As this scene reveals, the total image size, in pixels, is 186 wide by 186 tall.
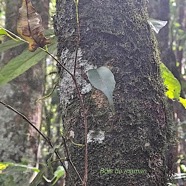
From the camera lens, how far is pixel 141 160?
0.75 metres

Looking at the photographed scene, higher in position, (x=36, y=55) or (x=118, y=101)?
(x=36, y=55)

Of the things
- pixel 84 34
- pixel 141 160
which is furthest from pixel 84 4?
pixel 141 160

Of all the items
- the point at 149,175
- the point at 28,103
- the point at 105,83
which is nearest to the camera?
the point at 105,83

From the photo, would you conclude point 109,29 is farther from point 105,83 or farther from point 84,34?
point 105,83

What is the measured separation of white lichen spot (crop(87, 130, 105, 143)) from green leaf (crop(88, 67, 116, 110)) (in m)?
0.17

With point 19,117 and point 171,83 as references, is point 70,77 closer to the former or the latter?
point 171,83

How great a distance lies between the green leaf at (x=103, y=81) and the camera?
24.5 inches

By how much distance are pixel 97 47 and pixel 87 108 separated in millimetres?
147

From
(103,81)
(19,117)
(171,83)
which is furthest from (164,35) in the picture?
(103,81)

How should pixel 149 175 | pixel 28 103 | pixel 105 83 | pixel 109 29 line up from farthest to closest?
pixel 28 103 → pixel 109 29 → pixel 149 175 → pixel 105 83

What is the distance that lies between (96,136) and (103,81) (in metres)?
0.18

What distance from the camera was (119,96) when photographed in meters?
0.80

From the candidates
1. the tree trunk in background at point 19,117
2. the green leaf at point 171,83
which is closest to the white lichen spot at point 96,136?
the green leaf at point 171,83

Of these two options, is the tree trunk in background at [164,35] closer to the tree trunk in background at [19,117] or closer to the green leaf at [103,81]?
the tree trunk in background at [19,117]
